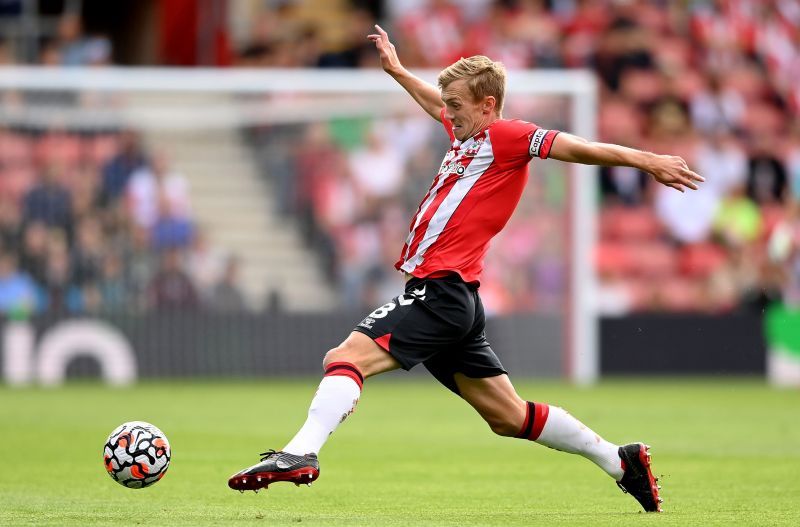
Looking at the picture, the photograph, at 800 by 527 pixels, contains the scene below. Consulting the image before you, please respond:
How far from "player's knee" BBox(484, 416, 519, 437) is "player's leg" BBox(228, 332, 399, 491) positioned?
0.78 meters

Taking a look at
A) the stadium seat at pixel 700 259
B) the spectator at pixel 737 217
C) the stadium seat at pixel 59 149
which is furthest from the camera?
the spectator at pixel 737 217

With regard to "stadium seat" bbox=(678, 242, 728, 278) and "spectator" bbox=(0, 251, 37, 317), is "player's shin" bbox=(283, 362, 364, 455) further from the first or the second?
"stadium seat" bbox=(678, 242, 728, 278)

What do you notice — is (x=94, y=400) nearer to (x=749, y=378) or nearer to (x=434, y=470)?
(x=434, y=470)

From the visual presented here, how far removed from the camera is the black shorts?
7.21 metres

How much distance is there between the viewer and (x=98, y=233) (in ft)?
62.5

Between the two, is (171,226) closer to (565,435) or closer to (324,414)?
(565,435)

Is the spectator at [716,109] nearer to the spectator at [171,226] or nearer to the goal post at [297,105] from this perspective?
the goal post at [297,105]

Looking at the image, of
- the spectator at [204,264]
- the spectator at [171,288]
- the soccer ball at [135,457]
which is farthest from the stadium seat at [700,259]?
the soccer ball at [135,457]

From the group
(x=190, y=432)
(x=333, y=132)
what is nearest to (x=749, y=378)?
(x=333, y=132)

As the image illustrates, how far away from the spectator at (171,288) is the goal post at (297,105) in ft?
5.94

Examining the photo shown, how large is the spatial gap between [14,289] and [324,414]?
12703 mm

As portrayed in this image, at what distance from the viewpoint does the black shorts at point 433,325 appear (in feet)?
23.7

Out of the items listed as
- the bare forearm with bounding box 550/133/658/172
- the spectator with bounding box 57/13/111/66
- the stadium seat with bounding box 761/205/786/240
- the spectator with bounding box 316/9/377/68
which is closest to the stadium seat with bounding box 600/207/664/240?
the stadium seat with bounding box 761/205/786/240

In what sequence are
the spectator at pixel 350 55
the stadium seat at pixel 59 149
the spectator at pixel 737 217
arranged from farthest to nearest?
the spectator at pixel 350 55, the spectator at pixel 737 217, the stadium seat at pixel 59 149
